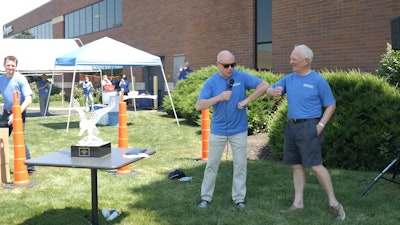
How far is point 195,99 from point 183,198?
8414mm

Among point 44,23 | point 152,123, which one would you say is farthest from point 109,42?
point 44,23

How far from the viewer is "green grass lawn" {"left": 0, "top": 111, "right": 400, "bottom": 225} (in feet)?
17.7

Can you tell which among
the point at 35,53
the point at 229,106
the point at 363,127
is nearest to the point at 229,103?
the point at 229,106

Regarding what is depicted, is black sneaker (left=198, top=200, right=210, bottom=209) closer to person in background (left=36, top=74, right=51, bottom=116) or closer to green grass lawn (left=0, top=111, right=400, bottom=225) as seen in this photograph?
green grass lawn (left=0, top=111, right=400, bottom=225)

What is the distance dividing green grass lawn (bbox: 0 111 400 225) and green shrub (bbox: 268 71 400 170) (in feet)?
1.11

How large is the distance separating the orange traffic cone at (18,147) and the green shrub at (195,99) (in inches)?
247

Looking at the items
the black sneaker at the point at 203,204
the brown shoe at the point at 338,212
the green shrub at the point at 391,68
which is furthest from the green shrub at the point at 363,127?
the black sneaker at the point at 203,204

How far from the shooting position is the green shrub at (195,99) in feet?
39.6

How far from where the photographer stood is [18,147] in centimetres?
703

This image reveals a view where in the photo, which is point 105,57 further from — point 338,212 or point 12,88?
point 338,212

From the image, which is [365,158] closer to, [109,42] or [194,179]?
[194,179]

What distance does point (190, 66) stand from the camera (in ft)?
68.1

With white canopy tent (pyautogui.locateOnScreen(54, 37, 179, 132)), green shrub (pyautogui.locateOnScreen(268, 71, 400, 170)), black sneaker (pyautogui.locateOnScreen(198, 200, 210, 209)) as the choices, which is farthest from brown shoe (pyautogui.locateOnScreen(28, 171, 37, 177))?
white canopy tent (pyautogui.locateOnScreen(54, 37, 179, 132))

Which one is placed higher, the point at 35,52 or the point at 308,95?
the point at 35,52
